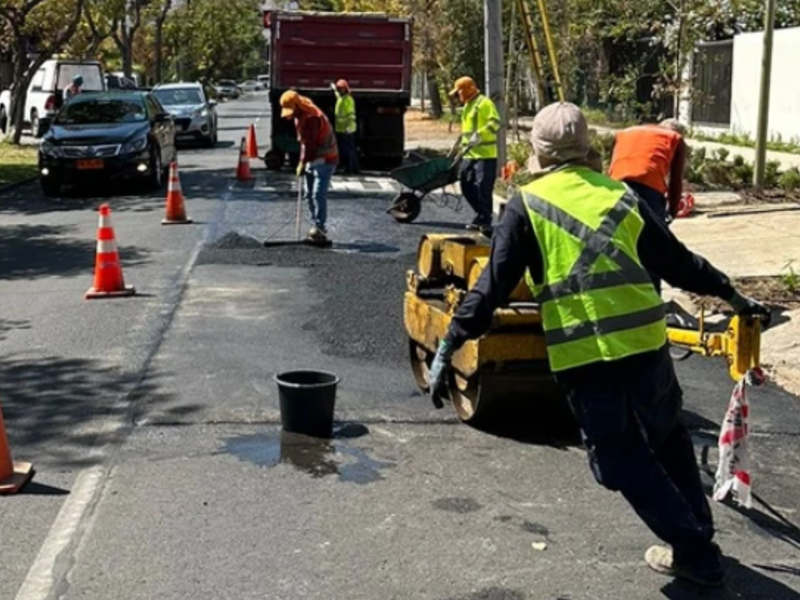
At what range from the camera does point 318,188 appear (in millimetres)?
13000

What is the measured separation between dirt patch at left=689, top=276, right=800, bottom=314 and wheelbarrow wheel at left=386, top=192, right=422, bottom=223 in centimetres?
527

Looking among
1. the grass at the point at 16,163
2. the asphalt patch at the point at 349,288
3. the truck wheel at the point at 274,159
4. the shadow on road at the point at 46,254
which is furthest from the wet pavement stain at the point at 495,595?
the truck wheel at the point at 274,159

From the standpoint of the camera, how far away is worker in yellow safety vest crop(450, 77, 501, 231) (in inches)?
536

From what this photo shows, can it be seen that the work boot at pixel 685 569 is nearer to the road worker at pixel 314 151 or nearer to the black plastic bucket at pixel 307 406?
the black plastic bucket at pixel 307 406

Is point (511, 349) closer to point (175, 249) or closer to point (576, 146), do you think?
point (576, 146)

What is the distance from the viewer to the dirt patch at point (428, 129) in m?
35.1

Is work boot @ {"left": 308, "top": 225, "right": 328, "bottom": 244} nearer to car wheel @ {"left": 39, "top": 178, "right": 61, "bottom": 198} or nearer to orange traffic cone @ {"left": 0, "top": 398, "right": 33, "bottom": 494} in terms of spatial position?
Result: car wheel @ {"left": 39, "top": 178, "right": 61, "bottom": 198}

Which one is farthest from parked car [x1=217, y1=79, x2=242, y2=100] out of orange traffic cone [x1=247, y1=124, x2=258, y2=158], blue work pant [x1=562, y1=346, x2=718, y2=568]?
blue work pant [x1=562, y1=346, x2=718, y2=568]

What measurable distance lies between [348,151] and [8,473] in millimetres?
15914

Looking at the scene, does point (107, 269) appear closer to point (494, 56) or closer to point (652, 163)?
point (652, 163)

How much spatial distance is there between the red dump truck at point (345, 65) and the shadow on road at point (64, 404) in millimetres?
14053

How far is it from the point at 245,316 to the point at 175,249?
3.67m

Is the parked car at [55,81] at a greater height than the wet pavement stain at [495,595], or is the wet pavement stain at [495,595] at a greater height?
the parked car at [55,81]

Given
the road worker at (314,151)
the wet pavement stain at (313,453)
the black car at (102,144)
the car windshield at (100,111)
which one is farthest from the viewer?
the car windshield at (100,111)
